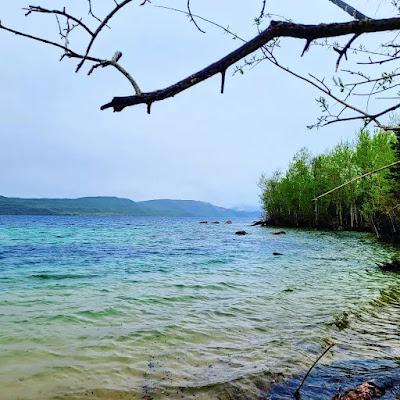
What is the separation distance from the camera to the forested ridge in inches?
1843

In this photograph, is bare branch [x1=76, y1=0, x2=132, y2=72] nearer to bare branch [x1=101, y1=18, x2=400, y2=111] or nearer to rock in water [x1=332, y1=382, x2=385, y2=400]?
bare branch [x1=101, y1=18, x2=400, y2=111]

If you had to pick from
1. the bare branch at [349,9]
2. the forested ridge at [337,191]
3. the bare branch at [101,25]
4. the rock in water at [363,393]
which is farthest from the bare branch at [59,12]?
the forested ridge at [337,191]

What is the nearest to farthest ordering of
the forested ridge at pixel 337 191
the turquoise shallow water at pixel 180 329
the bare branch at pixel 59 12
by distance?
the bare branch at pixel 59 12 → the turquoise shallow water at pixel 180 329 → the forested ridge at pixel 337 191

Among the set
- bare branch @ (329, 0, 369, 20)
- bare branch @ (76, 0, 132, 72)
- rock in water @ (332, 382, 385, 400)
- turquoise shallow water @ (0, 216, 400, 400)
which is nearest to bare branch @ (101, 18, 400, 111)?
bare branch @ (329, 0, 369, 20)

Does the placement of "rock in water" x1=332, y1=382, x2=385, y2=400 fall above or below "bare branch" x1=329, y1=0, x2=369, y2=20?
below

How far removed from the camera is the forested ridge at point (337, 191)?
4681 centimetres

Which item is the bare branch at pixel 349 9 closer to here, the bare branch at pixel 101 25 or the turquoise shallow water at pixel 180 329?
the bare branch at pixel 101 25

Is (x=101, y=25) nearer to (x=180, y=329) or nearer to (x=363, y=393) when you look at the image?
(x=363, y=393)

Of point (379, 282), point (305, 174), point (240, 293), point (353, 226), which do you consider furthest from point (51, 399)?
point (305, 174)

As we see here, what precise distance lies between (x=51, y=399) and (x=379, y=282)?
46.3 ft

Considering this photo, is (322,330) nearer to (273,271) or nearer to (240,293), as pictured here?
(240,293)

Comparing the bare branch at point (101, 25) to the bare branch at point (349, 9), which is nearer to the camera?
the bare branch at point (101, 25)

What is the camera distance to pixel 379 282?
16078mm

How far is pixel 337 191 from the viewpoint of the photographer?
62250mm
